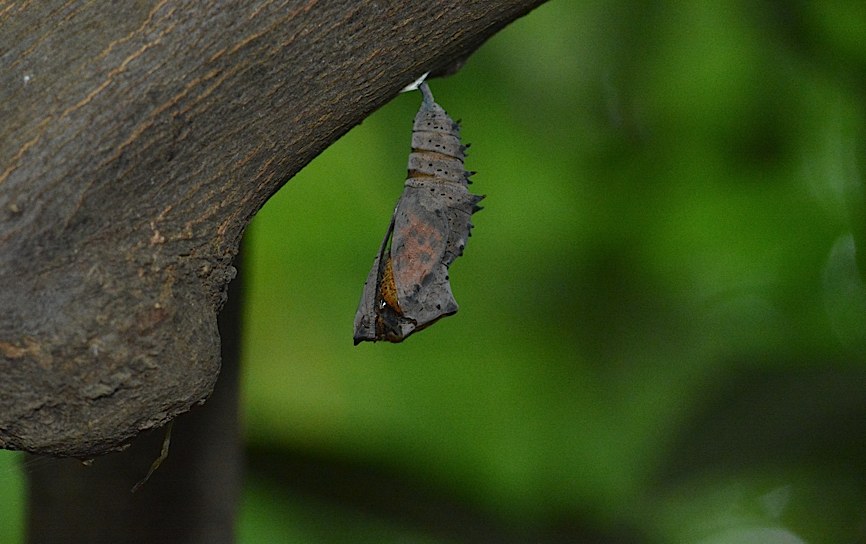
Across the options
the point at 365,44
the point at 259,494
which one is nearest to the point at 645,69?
the point at 259,494

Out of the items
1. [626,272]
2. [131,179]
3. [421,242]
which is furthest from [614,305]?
[131,179]

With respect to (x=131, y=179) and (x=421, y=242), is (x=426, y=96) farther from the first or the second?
Answer: (x=131, y=179)

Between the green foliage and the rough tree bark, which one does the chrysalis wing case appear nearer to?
the rough tree bark

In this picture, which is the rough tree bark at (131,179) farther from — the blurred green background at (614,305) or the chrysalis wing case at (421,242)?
the blurred green background at (614,305)

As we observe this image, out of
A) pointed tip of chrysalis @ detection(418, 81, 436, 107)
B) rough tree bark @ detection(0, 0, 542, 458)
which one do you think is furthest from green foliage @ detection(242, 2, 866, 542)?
rough tree bark @ detection(0, 0, 542, 458)

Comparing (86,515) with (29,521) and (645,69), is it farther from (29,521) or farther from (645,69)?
(645,69)

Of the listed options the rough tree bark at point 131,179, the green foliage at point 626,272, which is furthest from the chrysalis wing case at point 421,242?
the green foliage at point 626,272
